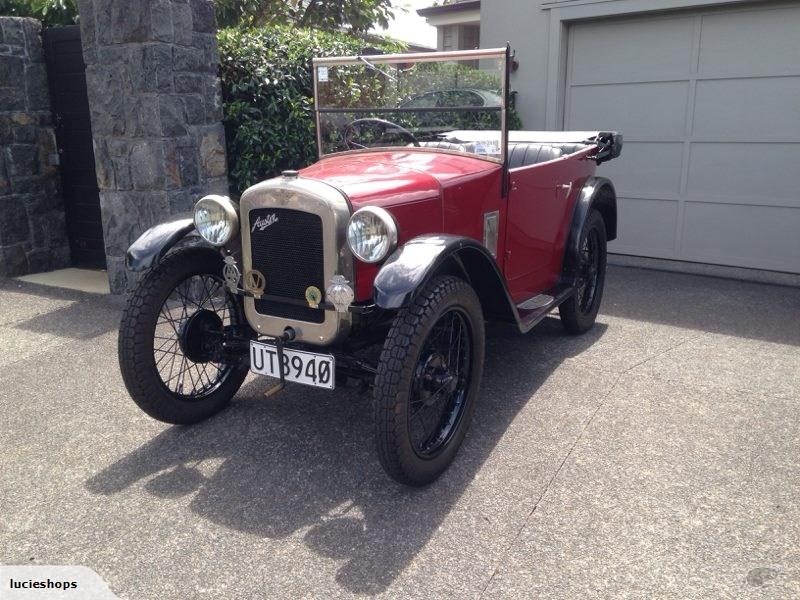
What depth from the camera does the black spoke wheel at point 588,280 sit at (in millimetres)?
4211

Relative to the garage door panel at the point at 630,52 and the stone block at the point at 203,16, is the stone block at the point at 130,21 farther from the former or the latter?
the garage door panel at the point at 630,52

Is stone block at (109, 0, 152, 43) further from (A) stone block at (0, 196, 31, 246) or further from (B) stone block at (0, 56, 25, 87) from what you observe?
(A) stone block at (0, 196, 31, 246)

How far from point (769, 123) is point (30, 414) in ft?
19.2

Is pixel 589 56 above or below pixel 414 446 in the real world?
above

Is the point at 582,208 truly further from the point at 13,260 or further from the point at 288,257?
the point at 13,260

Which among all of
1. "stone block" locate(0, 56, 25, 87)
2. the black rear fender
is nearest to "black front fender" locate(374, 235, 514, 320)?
the black rear fender

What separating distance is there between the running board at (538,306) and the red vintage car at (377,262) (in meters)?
0.02

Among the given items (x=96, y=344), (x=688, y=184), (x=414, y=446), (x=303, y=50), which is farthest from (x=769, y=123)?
(x=96, y=344)

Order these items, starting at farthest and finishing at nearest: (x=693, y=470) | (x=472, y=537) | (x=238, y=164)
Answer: (x=238, y=164)
(x=693, y=470)
(x=472, y=537)

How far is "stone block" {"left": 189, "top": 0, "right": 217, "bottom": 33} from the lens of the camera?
15.6ft

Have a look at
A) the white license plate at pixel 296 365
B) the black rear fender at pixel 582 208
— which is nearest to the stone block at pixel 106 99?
the white license plate at pixel 296 365

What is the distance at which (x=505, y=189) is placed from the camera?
3.41 metres

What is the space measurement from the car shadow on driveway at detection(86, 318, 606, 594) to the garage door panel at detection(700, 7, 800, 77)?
3814 mm

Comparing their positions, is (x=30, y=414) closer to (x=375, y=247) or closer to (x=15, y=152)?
(x=375, y=247)
